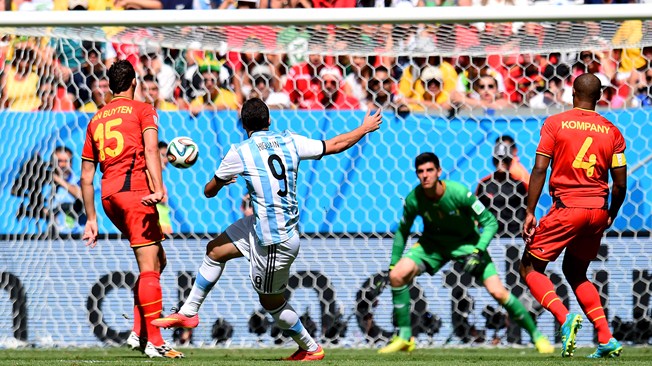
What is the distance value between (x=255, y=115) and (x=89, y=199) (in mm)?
1201

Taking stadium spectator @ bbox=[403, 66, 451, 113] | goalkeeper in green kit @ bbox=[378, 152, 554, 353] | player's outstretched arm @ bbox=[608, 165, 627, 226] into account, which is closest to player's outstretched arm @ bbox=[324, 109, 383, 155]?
→ player's outstretched arm @ bbox=[608, 165, 627, 226]

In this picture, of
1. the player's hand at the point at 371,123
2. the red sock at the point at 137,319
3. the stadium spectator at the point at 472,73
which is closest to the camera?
the player's hand at the point at 371,123

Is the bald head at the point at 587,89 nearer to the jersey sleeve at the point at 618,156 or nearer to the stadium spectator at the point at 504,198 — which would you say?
the jersey sleeve at the point at 618,156

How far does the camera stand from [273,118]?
7.75 metres

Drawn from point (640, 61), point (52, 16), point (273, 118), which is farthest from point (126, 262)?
point (640, 61)

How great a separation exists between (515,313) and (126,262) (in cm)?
286

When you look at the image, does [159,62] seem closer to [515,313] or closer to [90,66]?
[90,66]

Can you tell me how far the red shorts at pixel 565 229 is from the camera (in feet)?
19.5

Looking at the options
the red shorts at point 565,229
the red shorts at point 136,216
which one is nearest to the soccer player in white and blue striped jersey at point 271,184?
the red shorts at point 136,216

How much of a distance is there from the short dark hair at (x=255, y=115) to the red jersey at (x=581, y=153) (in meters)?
1.61

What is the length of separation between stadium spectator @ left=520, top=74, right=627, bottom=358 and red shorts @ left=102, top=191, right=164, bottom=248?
7.16 feet

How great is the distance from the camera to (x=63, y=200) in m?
7.68

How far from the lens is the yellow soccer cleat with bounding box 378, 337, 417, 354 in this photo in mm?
7156

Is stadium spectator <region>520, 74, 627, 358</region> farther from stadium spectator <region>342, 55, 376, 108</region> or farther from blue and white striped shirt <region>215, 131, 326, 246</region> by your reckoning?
stadium spectator <region>342, 55, 376, 108</region>
